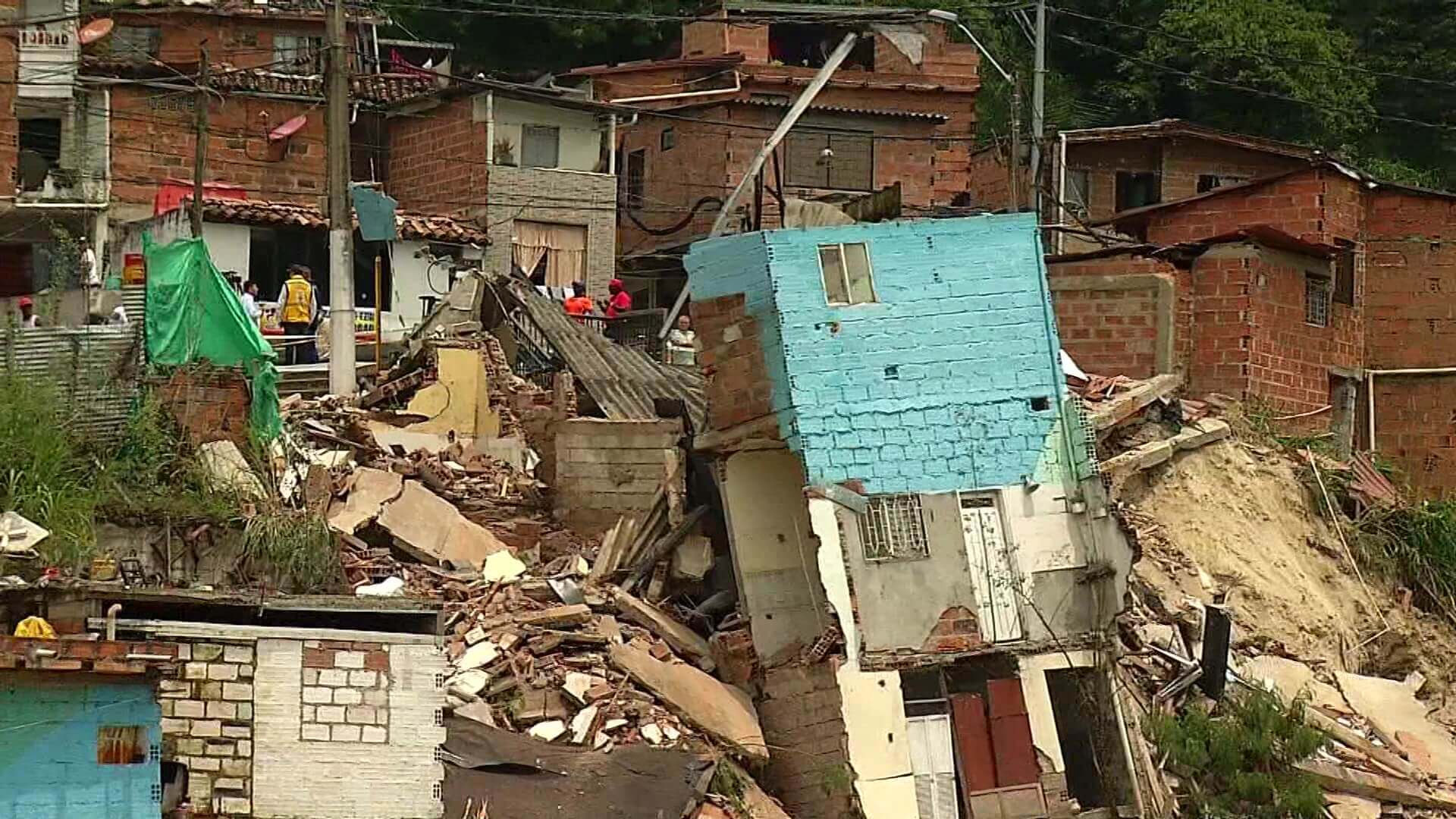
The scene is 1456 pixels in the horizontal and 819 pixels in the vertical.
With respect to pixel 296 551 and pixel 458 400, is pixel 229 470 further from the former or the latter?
pixel 458 400

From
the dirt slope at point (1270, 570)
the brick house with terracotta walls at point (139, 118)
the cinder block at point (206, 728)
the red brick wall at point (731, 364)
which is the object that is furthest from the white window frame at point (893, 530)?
the brick house with terracotta walls at point (139, 118)

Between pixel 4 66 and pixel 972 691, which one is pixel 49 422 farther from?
pixel 4 66

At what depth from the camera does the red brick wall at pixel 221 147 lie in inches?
1416

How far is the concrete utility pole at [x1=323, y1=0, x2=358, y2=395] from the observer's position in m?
25.2

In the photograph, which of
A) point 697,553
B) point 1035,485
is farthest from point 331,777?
point 1035,485

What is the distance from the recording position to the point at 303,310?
29938mm

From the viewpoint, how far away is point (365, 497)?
73.6ft

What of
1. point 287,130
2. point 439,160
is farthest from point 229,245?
point 439,160

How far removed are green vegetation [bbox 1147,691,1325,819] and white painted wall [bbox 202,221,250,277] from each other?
56.9ft

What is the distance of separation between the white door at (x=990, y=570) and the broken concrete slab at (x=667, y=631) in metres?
2.56

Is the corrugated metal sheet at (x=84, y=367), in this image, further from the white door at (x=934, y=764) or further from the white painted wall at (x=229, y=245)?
the white painted wall at (x=229, y=245)

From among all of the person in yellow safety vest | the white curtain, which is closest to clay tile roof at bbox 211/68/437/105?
the white curtain

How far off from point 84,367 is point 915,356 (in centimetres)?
817

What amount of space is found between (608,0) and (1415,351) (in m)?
19.7
